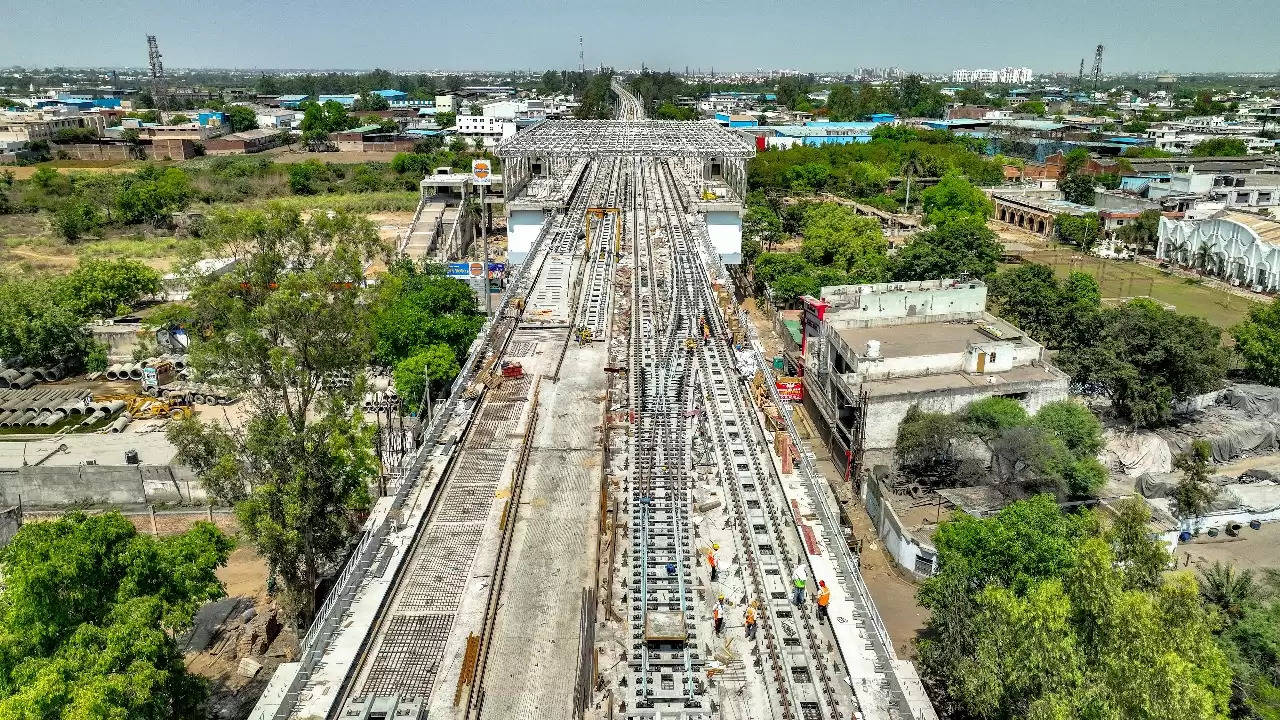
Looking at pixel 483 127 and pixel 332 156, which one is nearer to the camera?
pixel 332 156

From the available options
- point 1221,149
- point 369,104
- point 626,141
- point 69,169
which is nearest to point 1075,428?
point 626,141

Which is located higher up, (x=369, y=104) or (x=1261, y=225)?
(x=369, y=104)

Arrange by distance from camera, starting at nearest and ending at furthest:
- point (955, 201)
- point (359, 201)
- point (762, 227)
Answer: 1. point (762, 227)
2. point (955, 201)
3. point (359, 201)

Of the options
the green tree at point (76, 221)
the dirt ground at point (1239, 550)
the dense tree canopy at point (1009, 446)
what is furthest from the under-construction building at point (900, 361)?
the green tree at point (76, 221)

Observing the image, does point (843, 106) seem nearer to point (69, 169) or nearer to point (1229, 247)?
point (1229, 247)

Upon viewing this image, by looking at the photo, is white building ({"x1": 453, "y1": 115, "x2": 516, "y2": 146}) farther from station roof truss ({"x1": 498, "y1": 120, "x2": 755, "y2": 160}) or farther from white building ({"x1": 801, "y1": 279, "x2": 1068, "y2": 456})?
white building ({"x1": 801, "y1": 279, "x2": 1068, "y2": 456})

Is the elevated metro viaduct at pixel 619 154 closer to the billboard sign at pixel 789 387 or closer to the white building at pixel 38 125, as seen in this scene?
the billboard sign at pixel 789 387

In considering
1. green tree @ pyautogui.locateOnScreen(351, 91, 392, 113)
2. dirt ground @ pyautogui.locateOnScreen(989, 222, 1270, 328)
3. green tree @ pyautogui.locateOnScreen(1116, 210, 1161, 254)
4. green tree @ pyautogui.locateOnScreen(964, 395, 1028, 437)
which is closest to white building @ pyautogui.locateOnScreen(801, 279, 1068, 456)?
green tree @ pyautogui.locateOnScreen(964, 395, 1028, 437)
